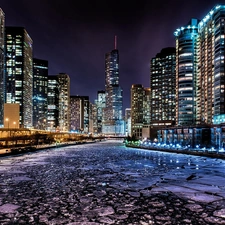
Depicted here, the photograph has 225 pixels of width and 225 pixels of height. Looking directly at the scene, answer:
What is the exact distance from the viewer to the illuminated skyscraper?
145750 millimetres

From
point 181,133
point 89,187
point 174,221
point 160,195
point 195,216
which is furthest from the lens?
point 181,133

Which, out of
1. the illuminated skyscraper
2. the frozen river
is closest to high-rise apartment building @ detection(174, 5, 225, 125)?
the illuminated skyscraper

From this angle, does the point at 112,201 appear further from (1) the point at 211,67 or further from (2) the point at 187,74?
(2) the point at 187,74

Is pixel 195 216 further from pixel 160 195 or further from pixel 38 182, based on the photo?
pixel 38 182

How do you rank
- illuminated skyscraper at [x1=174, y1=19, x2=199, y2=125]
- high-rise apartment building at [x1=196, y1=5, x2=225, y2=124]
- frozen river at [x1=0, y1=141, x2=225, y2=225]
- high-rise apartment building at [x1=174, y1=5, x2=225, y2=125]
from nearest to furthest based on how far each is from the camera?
frozen river at [x1=0, y1=141, x2=225, y2=225] < high-rise apartment building at [x1=196, y1=5, x2=225, y2=124] < high-rise apartment building at [x1=174, y1=5, x2=225, y2=125] < illuminated skyscraper at [x1=174, y1=19, x2=199, y2=125]

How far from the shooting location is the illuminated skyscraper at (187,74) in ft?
478

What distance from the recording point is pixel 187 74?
477ft

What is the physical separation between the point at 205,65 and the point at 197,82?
41.8ft

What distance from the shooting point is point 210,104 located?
12725 cm

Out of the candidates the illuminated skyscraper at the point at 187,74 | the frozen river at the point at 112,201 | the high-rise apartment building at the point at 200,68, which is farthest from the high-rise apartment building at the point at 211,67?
the frozen river at the point at 112,201

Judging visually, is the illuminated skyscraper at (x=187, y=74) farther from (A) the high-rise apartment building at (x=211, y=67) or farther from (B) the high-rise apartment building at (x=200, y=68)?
(A) the high-rise apartment building at (x=211, y=67)

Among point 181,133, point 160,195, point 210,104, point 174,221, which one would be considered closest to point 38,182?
point 160,195

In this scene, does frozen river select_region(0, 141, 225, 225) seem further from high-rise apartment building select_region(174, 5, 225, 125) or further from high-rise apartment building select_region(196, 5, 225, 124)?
high-rise apartment building select_region(174, 5, 225, 125)

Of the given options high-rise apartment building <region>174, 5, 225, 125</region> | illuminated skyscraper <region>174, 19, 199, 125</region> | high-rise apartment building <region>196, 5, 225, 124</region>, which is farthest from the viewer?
illuminated skyscraper <region>174, 19, 199, 125</region>
